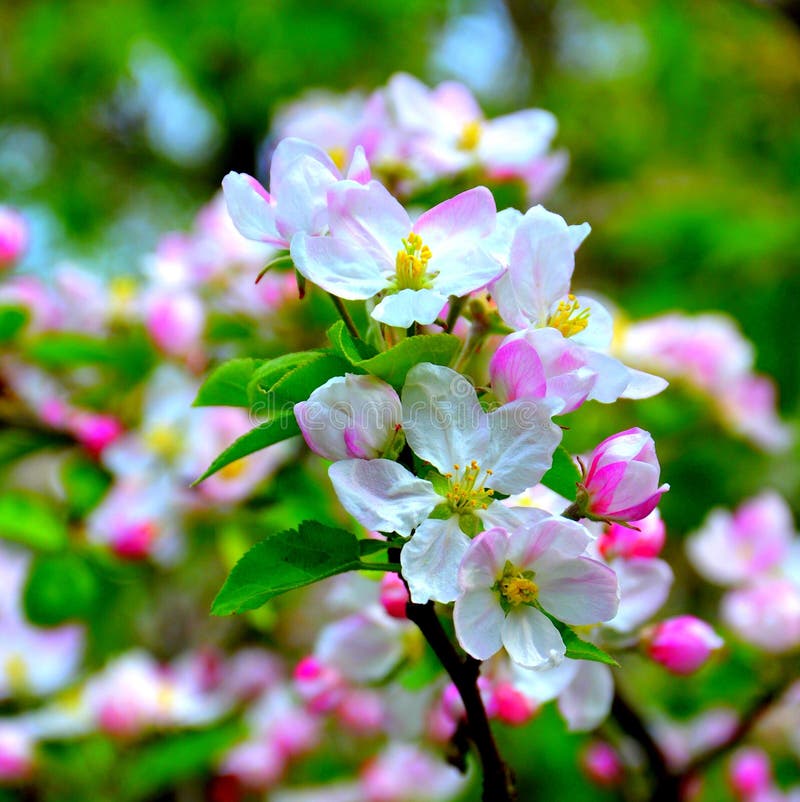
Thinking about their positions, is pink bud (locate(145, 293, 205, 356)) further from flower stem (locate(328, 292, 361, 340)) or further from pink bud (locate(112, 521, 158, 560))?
flower stem (locate(328, 292, 361, 340))

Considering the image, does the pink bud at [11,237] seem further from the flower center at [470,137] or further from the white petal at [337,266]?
the white petal at [337,266]

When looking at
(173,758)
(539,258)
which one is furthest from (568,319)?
(173,758)

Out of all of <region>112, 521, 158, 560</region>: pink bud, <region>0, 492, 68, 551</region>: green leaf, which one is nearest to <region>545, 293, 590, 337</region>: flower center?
<region>112, 521, 158, 560</region>: pink bud

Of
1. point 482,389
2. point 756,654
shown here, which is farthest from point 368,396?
point 756,654

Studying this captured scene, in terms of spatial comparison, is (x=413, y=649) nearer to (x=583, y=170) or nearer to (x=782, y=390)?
(x=782, y=390)

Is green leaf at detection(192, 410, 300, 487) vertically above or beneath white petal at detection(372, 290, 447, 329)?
beneath
